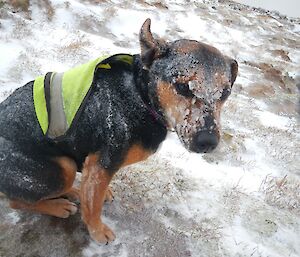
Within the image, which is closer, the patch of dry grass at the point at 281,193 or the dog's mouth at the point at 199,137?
the dog's mouth at the point at 199,137

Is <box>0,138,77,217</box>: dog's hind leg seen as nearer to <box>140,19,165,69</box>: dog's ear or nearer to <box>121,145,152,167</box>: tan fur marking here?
<box>121,145,152,167</box>: tan fur marking

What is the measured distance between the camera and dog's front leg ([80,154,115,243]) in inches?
148

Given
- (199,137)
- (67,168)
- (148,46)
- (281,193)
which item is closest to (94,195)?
(67,168)

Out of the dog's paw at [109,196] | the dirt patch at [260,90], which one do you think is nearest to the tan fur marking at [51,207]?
the dog's paw at [109,196]

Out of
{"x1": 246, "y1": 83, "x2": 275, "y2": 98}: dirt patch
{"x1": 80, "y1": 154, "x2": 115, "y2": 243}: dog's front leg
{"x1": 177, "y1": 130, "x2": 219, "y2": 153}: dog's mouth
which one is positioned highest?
{"x1": 177, "y1": 130, "x2": 219, "y2": 153}: dog's mouth

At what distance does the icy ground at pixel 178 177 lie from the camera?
4211 millimetres

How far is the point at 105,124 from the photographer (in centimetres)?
364

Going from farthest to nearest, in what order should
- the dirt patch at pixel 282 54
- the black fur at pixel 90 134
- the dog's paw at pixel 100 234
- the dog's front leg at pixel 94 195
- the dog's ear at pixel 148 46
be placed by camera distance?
the dirt patch at pixel 282 54, the dog's paw at pixel 100 234, the dog's front leg at pixel 94 195, the black fur at pixel 90 134, the dog's ear at pixel 148 46

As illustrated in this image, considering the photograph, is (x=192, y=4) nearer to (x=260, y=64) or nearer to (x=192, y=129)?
(x=260, y=64)

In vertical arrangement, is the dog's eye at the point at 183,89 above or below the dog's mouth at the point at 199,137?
above

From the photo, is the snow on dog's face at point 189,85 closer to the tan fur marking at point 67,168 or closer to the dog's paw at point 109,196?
the tan fur marking at point 67,168

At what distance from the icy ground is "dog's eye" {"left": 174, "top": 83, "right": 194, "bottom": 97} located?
1.92 metres

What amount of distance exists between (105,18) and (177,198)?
11.4 meters

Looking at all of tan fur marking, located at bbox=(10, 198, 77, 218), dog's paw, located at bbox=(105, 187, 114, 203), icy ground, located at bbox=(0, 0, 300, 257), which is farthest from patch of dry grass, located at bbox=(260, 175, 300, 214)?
tan fur marking, located at bbox=(10, 198, 77, 218)
